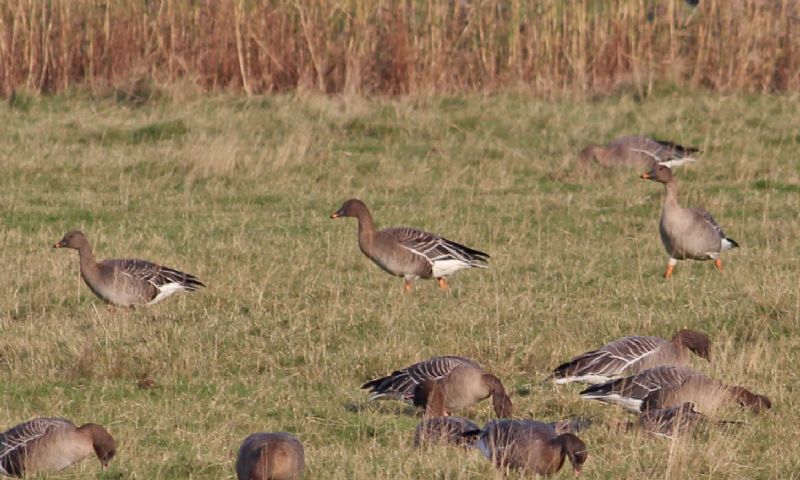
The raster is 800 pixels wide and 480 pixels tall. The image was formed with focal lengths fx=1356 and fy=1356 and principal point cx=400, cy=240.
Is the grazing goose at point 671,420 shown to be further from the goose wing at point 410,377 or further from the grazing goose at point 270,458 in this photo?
the grazing goose at point 270,458

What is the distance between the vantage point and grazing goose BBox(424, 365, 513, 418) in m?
7.32

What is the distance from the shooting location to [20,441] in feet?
20.5

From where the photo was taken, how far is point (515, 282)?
434 inches

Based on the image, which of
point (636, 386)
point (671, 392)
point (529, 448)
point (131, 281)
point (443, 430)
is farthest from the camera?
point (131, 281)

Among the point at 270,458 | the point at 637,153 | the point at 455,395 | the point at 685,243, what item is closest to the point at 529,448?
the point at 270,458

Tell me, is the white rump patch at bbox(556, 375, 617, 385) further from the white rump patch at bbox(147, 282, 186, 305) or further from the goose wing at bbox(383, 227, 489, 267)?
the white rump patch at bbox(147, 282, 186, 305)

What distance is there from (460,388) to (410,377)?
0.34m

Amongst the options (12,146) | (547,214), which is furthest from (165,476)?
(12,146)

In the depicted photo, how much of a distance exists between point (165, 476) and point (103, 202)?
8035 mm

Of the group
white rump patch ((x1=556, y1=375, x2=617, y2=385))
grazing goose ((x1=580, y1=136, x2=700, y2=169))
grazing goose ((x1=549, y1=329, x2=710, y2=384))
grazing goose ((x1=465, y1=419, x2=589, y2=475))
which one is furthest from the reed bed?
grazing goose ((x1=465, y1=419, x2=589, y2=475))

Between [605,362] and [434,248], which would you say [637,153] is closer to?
[434,248]

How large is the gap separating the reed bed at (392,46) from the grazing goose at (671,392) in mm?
12364

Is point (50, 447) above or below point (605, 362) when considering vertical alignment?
above

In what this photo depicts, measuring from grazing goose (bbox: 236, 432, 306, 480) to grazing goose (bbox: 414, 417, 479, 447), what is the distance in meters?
0.89
